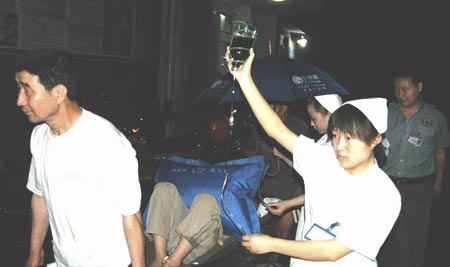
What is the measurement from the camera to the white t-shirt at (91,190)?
7.80 feet

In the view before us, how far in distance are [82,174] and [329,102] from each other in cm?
206

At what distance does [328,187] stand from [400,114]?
11.2ft

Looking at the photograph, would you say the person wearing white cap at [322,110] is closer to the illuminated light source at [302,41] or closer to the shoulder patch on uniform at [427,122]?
the shoulder patch on uniform at [427,122]

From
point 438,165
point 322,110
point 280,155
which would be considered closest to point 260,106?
point 322,110

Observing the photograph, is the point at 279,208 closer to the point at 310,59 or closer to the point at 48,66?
the point at 48,66

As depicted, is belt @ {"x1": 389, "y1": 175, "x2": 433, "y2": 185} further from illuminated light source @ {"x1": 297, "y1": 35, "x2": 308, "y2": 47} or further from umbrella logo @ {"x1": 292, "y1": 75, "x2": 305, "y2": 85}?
illuminated light source @ {"x1": 297, "y1": 35, "x2": 308, "y2": 47}

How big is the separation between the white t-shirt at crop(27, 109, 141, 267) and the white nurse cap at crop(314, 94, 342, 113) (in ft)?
5.64

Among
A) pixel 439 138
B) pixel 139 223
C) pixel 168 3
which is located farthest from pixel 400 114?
pixel 168 3

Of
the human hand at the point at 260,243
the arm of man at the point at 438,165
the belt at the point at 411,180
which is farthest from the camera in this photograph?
the arm of man at the point at 438,165

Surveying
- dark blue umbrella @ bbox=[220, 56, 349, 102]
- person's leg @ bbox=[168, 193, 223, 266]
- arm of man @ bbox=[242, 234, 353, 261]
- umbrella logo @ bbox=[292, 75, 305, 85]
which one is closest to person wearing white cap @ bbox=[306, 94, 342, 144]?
dark blue umbrella @ bbox=[220, 56, 349, 102]

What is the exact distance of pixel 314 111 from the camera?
347cm

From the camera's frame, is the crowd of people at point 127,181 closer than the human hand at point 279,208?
Yes

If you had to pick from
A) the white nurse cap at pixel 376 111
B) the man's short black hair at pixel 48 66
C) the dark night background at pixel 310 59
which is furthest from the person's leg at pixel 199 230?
the dark night background at pixel 310 59

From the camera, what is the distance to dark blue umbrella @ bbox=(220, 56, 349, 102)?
3.82 m
